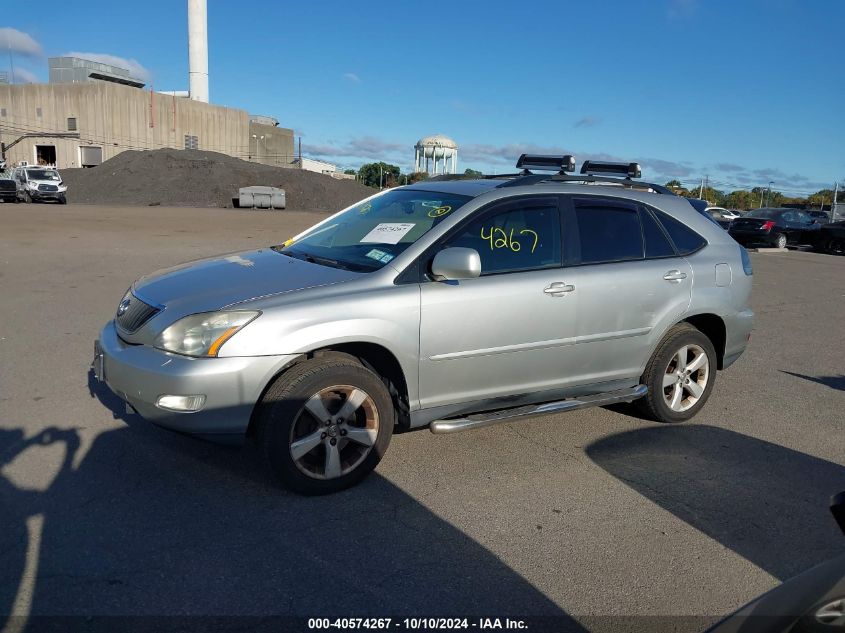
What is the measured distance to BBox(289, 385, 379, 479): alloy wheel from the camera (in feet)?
12.5

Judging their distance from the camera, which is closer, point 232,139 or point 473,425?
point 473,425

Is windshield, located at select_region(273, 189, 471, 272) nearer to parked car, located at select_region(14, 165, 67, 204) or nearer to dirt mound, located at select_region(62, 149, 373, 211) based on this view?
parked car, located at select_region(14, 165, 67, 204)

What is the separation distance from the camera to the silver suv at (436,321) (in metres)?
3.70

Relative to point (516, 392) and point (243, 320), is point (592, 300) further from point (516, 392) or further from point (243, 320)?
point (243, 320)

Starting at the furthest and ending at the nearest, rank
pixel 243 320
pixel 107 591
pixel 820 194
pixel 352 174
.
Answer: pixel 352 174
pixel 820 194
pixel 243 320
pixel 107 591

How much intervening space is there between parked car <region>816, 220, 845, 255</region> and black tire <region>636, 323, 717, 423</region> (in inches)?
905

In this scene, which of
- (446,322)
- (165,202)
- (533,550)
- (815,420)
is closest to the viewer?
(533,550)

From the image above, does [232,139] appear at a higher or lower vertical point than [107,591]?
higher

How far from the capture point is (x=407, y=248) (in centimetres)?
423

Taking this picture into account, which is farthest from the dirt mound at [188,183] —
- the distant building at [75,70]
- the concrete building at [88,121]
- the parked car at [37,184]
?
the distant building at [75,70]

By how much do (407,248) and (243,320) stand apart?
1.11 meters

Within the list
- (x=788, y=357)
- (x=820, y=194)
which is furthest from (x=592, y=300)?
(x=820, y=194)

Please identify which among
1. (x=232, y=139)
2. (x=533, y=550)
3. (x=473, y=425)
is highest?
(x=232, y=139)

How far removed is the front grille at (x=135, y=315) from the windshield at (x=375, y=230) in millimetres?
1074
